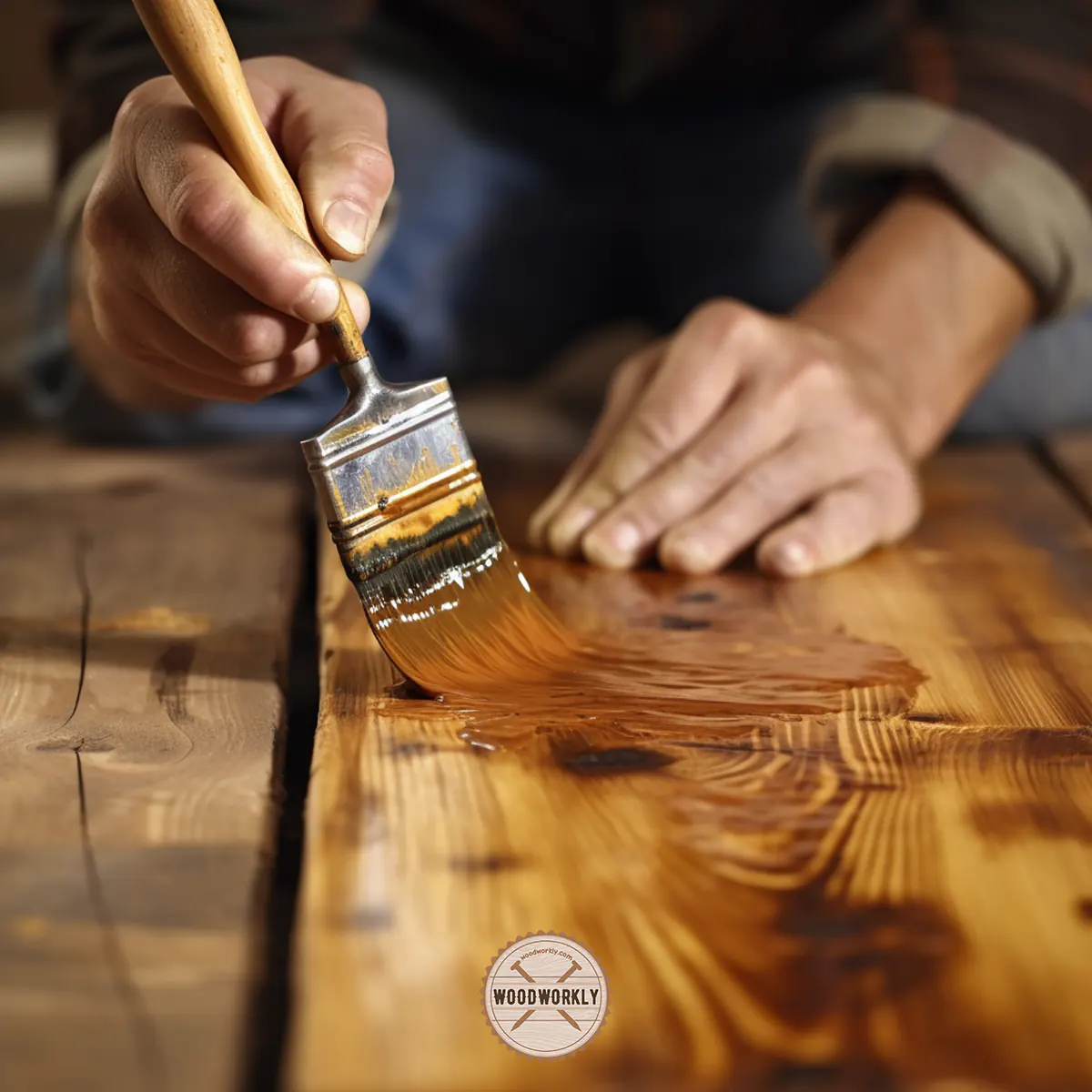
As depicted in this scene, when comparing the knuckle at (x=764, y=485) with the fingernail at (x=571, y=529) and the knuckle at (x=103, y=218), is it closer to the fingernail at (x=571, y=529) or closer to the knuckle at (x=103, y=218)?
the fingernail at (x=571, y=529)

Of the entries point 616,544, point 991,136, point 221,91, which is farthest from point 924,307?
point 221,91

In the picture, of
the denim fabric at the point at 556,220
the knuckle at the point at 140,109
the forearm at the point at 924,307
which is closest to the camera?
the knuckle at the point at 140,109

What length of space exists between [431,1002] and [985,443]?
1.15 meters

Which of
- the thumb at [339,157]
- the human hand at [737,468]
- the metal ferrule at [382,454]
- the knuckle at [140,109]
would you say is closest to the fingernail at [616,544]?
the human hand at [737,468]

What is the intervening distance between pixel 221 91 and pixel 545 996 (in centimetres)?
54

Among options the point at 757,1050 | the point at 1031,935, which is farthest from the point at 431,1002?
the point at 1031,935

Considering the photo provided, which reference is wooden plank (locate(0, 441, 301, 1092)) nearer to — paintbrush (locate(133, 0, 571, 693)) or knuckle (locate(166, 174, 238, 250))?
paintbrush (locate(133, 0, 571, 693))

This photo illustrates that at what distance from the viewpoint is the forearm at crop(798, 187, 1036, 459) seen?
1.29 metres

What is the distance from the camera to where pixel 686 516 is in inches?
43.7

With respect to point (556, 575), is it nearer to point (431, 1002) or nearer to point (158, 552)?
point (158, 552)

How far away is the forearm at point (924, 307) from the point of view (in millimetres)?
1285

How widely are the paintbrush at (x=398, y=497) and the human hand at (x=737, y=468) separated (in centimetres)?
22

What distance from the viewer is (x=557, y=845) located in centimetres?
66

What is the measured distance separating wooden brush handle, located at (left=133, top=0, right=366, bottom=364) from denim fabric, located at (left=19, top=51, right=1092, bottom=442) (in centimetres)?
80
